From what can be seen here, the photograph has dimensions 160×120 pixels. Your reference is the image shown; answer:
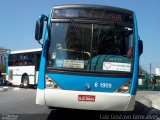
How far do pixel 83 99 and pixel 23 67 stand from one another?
1918cm

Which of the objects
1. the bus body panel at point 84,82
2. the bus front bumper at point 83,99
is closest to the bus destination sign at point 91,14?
the bus body panel at point 84,82

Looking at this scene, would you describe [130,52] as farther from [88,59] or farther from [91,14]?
[91,14]

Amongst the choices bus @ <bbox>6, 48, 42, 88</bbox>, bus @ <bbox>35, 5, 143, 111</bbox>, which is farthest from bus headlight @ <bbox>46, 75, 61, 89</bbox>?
bus @ <bbox>6, 48, 42, 88</bbox>

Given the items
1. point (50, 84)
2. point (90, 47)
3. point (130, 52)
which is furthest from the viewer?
point (130, 52)

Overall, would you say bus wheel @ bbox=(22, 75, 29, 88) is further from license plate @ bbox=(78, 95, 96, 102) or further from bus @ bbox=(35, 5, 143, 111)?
license plate @ bbox=(78, 95, 96, 102)

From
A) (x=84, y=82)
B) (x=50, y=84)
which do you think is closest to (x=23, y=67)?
(x=50, y=84)

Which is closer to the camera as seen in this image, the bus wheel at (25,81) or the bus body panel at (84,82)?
the bus body panel at (84,82)

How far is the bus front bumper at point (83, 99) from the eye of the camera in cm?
916

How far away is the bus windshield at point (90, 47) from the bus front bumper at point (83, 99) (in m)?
0.66

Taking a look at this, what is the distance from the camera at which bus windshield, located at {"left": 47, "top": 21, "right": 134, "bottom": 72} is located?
9.41 metres

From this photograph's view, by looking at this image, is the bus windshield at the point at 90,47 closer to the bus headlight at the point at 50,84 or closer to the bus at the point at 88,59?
the bus at the point at 88,59

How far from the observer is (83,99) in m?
9.18

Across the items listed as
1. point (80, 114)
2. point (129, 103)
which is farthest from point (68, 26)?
point (80, 114)

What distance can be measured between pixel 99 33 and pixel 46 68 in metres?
1.74
